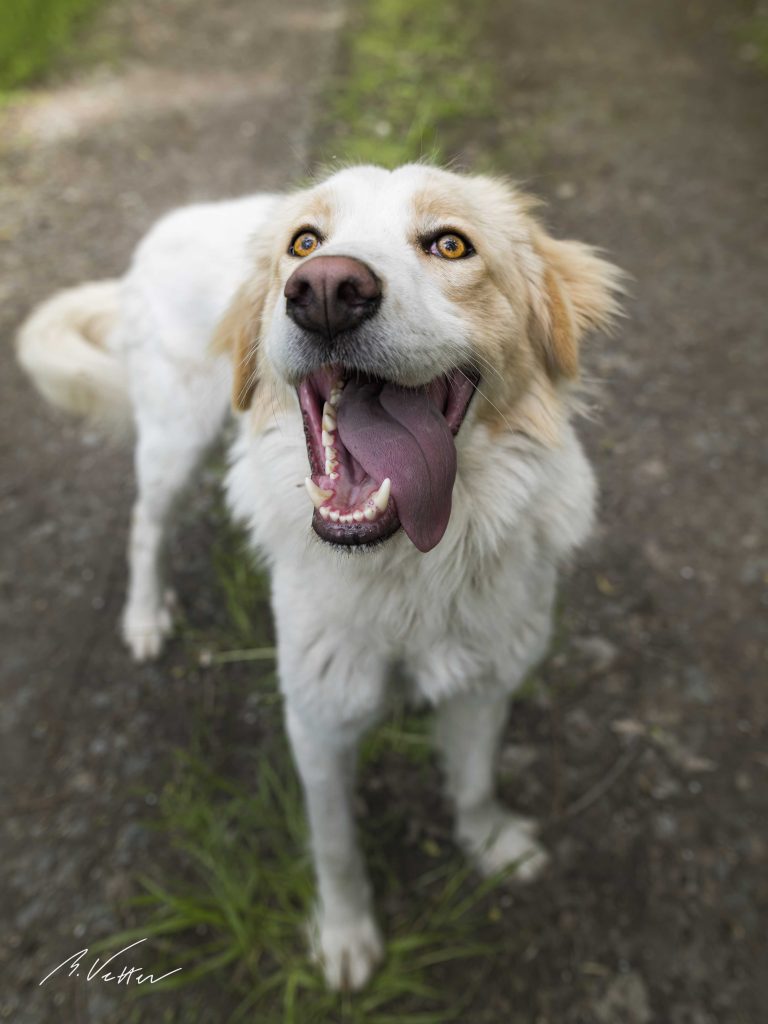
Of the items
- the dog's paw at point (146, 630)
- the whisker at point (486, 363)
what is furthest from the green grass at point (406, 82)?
the whisker at point (486, 363)

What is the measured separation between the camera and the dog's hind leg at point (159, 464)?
92.2 inches

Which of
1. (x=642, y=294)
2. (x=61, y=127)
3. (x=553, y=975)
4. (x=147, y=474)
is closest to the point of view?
(x=553, y=975)

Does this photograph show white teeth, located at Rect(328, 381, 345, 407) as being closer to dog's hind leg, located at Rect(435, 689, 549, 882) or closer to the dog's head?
the dog's head

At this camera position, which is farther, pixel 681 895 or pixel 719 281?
pixel 719 281

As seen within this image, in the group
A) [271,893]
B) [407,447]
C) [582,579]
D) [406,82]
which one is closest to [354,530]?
[407,447]

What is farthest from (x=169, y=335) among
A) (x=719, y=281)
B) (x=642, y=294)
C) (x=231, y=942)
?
(x=719, y=281)

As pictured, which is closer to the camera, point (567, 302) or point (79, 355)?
point (567, 302)

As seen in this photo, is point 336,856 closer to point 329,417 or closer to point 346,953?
point 346,953

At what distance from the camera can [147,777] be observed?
2.45 m

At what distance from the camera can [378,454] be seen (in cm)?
136

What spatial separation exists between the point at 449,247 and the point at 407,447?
19.3 inches

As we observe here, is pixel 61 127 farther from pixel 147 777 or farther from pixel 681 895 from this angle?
pixel 681 895

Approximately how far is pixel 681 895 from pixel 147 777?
1.70m

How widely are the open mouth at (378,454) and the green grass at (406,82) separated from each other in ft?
11.2
